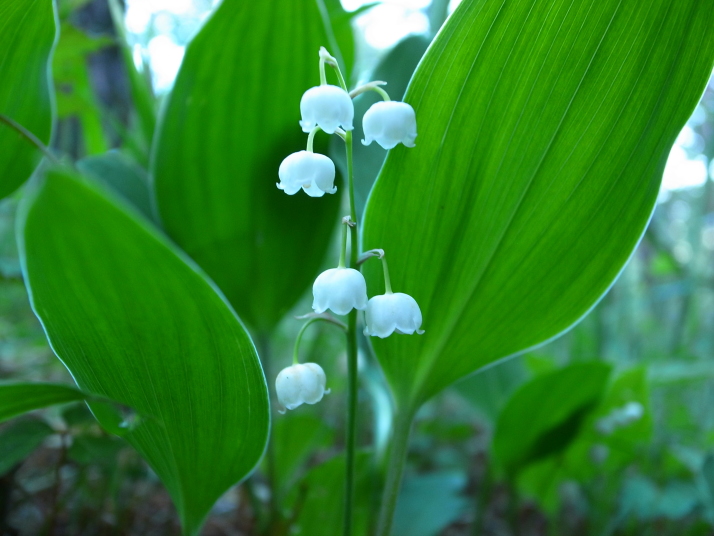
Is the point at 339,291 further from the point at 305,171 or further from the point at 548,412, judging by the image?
the point at 548,412

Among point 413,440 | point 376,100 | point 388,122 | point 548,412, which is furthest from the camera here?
point 413,440

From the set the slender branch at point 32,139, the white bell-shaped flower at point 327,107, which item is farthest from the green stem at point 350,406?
the slender branch at point 32,139

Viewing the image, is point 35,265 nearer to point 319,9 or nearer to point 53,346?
point 53,346

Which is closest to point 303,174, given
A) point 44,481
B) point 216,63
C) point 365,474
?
point 216,63

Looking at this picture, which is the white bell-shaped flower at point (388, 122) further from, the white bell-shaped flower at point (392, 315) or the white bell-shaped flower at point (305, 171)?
the white bell-shaped flower at point (392, 315)

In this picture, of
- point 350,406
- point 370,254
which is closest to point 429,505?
point 350,406
